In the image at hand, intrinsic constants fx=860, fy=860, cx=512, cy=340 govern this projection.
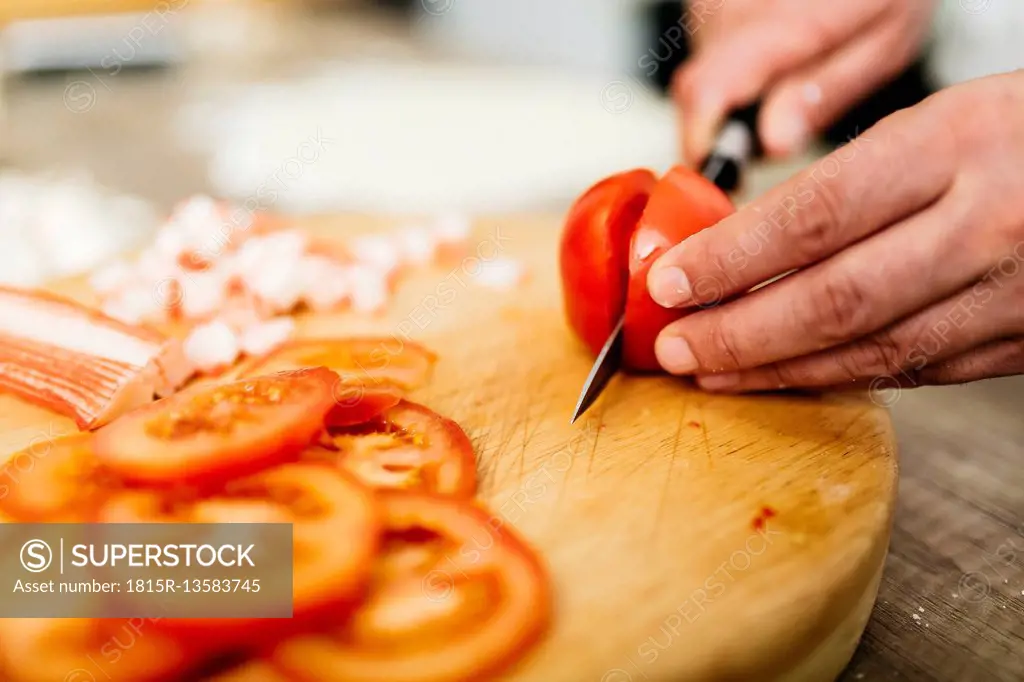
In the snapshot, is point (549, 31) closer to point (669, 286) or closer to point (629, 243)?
point (629, 243)

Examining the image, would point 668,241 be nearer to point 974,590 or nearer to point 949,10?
point 974,590

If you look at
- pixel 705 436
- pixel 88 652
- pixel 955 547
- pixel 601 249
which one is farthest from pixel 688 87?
pixel 88 652

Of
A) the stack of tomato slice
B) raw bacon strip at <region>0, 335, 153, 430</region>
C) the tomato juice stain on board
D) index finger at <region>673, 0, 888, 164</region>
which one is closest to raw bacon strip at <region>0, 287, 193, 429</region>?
raw bacon strip at <region>0, 335, 153, 430</region>

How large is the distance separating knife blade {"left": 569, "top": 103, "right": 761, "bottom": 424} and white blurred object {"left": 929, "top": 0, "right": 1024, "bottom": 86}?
1.69 ft

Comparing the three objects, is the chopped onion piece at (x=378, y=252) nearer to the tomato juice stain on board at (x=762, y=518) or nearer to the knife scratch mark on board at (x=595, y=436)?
the knife scratch mark on board at (x=595, y=436)

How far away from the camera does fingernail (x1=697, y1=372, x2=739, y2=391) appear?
3.93ft

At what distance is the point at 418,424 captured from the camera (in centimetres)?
110

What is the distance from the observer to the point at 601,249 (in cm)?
123

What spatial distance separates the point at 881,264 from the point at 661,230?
0.29 meters

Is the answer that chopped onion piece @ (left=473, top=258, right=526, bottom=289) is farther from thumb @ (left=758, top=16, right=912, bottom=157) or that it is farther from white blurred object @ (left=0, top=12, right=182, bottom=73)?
white blurred object @ (left=0, top=12, right=182, bottom=73)

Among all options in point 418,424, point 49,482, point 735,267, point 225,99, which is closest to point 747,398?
point 735,267

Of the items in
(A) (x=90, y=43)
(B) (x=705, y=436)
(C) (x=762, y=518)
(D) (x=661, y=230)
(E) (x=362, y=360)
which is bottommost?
(C) (x=762, y=518)

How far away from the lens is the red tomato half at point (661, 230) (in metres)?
1.19

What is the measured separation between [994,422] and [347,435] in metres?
1.07
